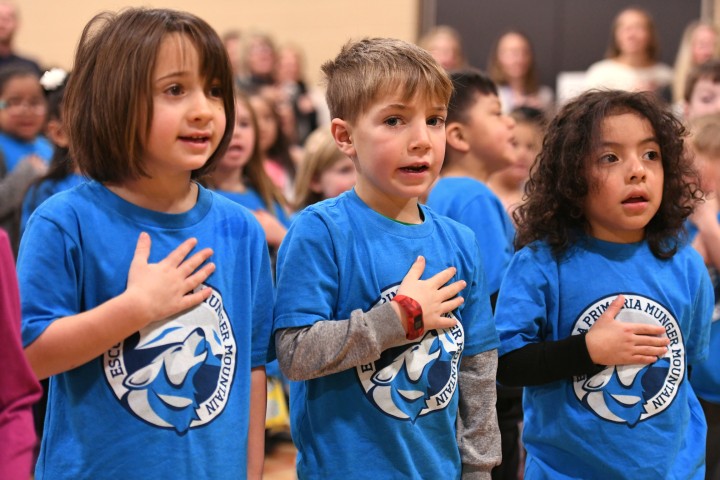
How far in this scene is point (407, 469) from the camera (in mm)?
1900

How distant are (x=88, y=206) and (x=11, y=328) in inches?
14.5

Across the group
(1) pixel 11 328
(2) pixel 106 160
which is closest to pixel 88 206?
(2) pixel 106 160

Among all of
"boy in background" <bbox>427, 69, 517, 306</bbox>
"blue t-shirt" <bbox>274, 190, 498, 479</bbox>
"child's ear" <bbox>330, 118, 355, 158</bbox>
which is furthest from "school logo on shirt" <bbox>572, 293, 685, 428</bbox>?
"boy in background" <bbox>427, 69, 517, 306</bbox>

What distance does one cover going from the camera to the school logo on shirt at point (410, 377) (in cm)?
191

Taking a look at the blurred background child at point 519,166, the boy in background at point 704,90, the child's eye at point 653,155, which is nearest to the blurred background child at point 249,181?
the blurred background child at point 519,166

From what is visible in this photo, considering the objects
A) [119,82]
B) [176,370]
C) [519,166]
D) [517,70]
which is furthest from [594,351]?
[517,70]

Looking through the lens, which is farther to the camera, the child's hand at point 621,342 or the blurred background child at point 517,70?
the blurred background child at point 517,70

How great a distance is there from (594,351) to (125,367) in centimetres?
110

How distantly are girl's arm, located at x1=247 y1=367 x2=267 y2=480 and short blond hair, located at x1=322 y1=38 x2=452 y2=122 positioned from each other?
2.08 feet

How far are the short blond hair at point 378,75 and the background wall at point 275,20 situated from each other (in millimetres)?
7095

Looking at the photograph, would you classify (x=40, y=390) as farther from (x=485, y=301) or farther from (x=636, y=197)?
(x=636, y=197)

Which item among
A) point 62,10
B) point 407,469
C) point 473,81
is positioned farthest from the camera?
point 62,10

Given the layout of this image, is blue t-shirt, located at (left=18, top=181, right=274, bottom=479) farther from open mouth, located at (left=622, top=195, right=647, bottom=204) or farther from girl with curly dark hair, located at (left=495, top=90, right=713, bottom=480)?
open mouth, located at (left=622, top=195, right=647, bottom=204)

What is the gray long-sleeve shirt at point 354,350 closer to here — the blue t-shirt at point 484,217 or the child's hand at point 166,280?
the child's hand at point 166,280
